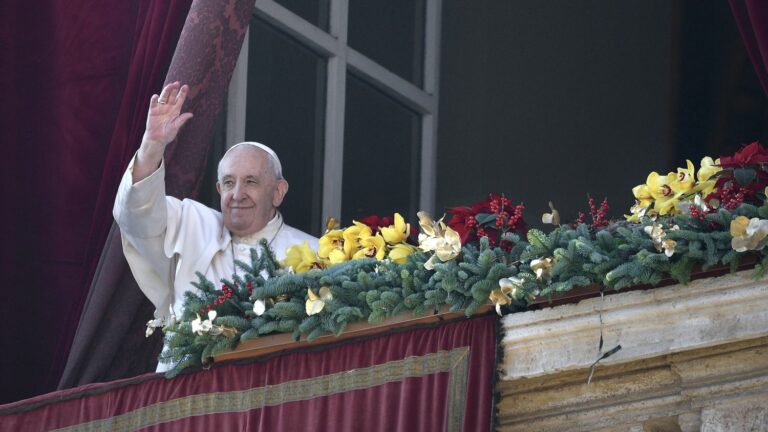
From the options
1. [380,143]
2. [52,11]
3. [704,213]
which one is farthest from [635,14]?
[704,213]

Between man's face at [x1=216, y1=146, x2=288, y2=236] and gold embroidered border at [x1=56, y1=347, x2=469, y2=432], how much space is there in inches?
38.3

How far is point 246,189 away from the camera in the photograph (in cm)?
602

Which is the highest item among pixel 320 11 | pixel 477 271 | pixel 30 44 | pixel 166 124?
pixel 320 11

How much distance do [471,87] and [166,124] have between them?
2.90 m

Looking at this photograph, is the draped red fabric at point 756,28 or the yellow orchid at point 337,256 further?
the draped red fabric at point 756,28

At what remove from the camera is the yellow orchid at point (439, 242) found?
4738 millimetres

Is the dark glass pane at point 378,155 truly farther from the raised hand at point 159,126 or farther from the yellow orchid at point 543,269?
the yellow orchid at point 543,269

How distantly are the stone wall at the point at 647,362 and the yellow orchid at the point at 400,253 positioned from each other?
1.43 ft

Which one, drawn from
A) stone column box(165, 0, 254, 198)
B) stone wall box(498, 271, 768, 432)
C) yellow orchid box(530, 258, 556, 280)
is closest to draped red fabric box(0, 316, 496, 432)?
stone wall box(498, 271, 768, 432)

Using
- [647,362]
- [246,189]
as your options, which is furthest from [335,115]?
[647,362]

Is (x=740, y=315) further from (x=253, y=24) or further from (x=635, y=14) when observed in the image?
(x=635, y=14)

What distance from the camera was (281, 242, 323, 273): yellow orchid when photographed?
5297mm

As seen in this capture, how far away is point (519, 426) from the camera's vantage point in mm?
4750

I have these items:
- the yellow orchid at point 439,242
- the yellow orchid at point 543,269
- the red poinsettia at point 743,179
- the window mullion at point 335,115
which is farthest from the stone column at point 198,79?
the red poinsettia at point 743,179
